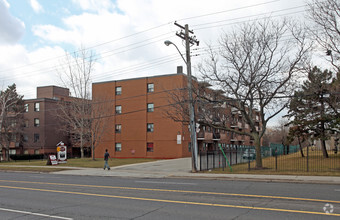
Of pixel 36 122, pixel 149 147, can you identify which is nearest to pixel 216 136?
pixel 149 147

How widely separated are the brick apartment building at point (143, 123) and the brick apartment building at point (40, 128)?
1233cm

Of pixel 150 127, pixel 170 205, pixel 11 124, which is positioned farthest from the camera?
pixel 11 124

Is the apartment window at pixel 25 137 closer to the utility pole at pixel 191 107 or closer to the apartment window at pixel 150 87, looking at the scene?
the apartment window at pixel 150 87

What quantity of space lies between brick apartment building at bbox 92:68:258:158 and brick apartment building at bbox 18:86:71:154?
12.3 meters

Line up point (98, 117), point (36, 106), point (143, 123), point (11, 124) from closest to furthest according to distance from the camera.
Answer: point (98, 117) < point (143, 123) < point (11, 124) < point (36, 106)

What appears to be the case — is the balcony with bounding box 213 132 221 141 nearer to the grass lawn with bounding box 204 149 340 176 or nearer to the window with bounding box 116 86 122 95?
the window with bounding box 116 86 122 95

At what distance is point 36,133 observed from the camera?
55.9m

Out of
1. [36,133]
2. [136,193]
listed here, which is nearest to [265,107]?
[136,193]

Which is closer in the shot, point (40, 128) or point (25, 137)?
point (40, 128)

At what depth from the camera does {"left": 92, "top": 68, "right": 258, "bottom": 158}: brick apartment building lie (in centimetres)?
4231

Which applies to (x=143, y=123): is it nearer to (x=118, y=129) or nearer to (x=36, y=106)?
(x=118, y=129)

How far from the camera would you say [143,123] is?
44688 mm

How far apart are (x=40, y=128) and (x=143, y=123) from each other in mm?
21941

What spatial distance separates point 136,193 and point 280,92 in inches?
522
